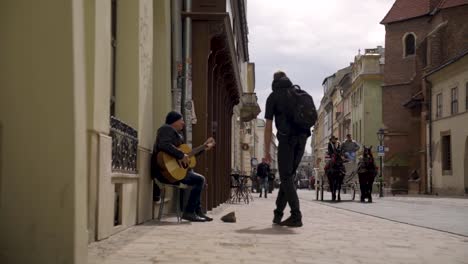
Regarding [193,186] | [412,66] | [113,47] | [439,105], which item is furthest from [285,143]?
[412,66]

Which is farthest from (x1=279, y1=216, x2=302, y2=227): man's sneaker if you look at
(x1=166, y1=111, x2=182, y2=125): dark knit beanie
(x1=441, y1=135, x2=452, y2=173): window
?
(x1=441, y1=135, x2=452, y2=173): window

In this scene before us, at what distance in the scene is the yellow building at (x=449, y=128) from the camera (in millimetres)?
44125

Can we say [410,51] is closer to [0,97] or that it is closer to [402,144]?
[402,144]

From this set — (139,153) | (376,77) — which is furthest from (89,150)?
(376,77)

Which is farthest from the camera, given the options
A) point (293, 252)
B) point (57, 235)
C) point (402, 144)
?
point (402, 144)

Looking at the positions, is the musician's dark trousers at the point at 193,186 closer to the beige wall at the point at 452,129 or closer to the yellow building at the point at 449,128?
the yellow building at the point at 449,128

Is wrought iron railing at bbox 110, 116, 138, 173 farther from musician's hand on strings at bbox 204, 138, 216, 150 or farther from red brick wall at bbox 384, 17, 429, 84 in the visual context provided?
red brick wall at bbox 384, 17, 429, 84

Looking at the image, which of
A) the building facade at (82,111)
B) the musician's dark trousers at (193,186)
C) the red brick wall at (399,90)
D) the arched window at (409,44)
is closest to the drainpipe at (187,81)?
the building facade at (82,111)

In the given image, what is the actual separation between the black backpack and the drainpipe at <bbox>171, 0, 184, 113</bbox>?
9.58ft

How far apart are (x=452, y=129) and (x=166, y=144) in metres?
39.2

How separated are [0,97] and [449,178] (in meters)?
44.1

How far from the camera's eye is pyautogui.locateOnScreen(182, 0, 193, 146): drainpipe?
13156 millimetres

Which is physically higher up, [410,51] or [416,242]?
[410,51]

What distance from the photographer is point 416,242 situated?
8.45 metres
